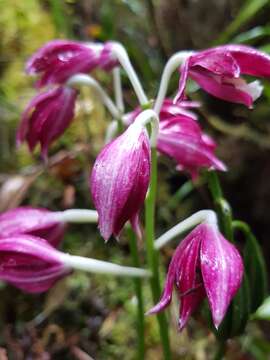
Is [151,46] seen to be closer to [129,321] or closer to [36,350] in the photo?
[129,321]

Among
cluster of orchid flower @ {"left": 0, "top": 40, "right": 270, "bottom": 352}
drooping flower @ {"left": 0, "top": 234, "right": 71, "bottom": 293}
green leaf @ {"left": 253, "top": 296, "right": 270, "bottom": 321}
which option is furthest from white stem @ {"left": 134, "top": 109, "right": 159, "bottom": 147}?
green leaf @ {"left": 253, "top": 296, "right": 270, "bottom": 321}

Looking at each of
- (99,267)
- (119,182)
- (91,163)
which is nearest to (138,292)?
(99,267)

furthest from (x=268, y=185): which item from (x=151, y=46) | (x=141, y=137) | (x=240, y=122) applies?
(x=141, y=137)

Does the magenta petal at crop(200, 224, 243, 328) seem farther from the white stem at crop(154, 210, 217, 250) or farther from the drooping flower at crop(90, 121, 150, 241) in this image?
the drooping flower at crop(90, 121, 150, 241)

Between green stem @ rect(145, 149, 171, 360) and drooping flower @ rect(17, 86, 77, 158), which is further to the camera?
drooping flower @ rect(17, 86, 77, 158)

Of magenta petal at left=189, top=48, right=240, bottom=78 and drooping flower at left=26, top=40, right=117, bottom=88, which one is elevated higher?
magenta petal at left=189, top=48, right=240, bottom=78

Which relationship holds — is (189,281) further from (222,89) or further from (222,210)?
(222,89)

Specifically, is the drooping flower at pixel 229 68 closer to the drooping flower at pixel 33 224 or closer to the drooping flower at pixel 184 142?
the drooping flower at pixel 184 142
